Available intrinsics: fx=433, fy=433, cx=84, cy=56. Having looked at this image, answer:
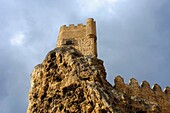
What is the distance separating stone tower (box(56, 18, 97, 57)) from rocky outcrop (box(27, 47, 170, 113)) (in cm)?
1264

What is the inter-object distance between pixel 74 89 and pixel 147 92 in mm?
10613

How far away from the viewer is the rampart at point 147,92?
2909 cm

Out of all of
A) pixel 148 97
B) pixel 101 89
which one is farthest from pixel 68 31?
pixel 101 89

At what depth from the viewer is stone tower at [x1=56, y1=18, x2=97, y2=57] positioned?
36812 millimetres

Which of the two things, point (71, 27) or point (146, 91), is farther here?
point (71, 27)

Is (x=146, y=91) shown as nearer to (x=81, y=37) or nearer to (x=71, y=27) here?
(x=81, y=37)

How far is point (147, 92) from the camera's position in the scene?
101 ft

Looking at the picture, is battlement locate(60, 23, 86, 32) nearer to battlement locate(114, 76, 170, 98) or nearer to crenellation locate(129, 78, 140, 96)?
battlement locate(114, 76, 170, 98)

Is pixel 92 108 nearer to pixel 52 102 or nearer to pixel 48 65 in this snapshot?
pixel 52 102

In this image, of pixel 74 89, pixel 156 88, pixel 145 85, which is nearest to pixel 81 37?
pixel 145 85

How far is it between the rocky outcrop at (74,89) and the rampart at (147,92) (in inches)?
224

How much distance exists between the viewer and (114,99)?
831 inches

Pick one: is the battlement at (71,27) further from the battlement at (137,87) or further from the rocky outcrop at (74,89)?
the rocky outcrop at (74,89)

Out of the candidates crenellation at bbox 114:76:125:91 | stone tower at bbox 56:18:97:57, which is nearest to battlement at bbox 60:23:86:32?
stone tower at bbox 56:18:97:57
